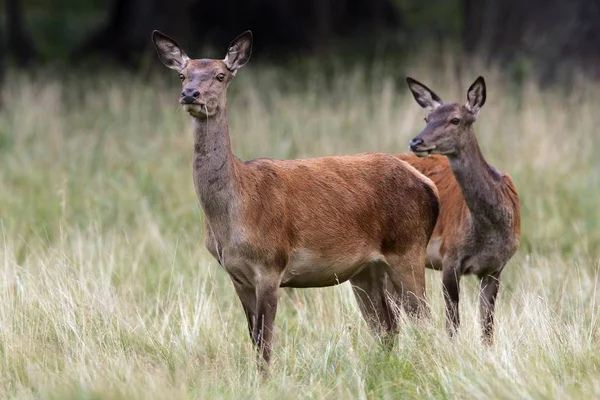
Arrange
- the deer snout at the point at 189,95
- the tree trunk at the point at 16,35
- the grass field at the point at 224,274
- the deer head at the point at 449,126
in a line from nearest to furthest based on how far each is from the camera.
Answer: the grass field at the point at 224,274
the deer snout at the point at 189,95
the deer head at the point at 449,126
the tree trunk at the point at 16,35

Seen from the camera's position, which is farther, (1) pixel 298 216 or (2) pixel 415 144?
(2) pixel 415 144

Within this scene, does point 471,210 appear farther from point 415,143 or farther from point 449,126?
point 415,143

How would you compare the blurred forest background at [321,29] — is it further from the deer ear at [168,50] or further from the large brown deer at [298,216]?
the deer ear at [168,50]

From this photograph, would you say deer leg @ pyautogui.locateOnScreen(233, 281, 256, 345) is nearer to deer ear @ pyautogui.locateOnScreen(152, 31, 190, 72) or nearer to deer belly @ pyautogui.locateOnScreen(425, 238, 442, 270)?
deer ear @ pyautogui.locateOnScreen(152, 31, 190, 72)

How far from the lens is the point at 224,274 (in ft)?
27.1

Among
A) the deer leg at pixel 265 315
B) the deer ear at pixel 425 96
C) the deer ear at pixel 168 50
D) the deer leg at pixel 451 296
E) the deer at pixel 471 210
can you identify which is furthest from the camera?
the deer ear at pixel 425 96

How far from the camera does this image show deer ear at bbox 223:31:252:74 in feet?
21.0

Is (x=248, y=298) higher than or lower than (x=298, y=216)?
lower

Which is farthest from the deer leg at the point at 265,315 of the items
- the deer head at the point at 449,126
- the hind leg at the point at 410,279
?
the deer head at the point at 449,126

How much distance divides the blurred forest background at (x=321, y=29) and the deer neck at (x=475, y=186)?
29.2 ft

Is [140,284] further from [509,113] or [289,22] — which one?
[289,22]

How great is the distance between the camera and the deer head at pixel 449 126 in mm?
7062

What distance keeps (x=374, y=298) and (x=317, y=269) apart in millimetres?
717

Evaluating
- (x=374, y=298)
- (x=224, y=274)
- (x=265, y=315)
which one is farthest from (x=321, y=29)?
(x=265, y=315)
